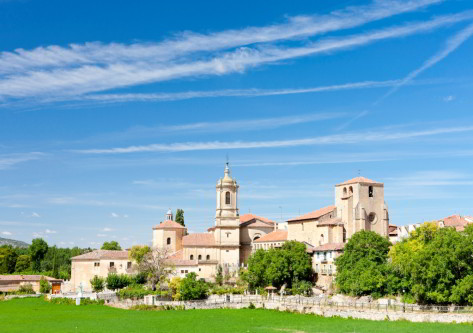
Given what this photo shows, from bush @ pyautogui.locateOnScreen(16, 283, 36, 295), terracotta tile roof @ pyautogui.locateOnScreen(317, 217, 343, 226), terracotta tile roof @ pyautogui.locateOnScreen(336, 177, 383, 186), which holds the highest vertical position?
terracotta tile roof @ pyautogui.locateOnScreen(336, 177, 383, 186)

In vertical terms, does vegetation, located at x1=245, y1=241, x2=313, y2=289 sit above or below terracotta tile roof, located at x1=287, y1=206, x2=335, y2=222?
below

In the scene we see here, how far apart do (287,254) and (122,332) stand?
102ft

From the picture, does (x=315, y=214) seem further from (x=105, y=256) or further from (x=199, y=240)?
(x=105, y=256)

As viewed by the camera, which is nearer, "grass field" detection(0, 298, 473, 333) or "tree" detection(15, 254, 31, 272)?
"grass field" detection(0, 298, 473, 333)

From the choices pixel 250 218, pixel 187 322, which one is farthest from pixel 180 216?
pixel 187 322

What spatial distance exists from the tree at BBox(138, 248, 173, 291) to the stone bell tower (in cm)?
858

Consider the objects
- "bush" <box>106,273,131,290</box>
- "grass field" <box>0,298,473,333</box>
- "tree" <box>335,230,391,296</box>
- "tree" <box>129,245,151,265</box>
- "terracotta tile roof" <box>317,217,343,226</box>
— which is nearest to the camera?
"grass field" <box>0,298,473,333</box>

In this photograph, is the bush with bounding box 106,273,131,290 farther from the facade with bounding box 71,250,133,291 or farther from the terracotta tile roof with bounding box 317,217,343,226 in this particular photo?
the terracotta tile roof with bounding box 317,217,343,226

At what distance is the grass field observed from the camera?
4525 centimetres

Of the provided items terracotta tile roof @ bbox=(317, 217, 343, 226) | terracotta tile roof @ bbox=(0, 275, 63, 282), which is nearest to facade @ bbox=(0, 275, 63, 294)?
terracotta tile roof @ bbox=(0, 275, 63, 282)

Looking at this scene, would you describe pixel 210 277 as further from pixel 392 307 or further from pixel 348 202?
pixel 392 307

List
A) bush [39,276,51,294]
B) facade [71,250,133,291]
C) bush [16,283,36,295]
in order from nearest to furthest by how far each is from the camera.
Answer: facade [71,250,133,291] → bush [16,283,36,295] → bush [39,276,51,294]

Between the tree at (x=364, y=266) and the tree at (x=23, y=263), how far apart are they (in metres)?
77.6

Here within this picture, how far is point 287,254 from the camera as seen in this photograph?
72188mm
